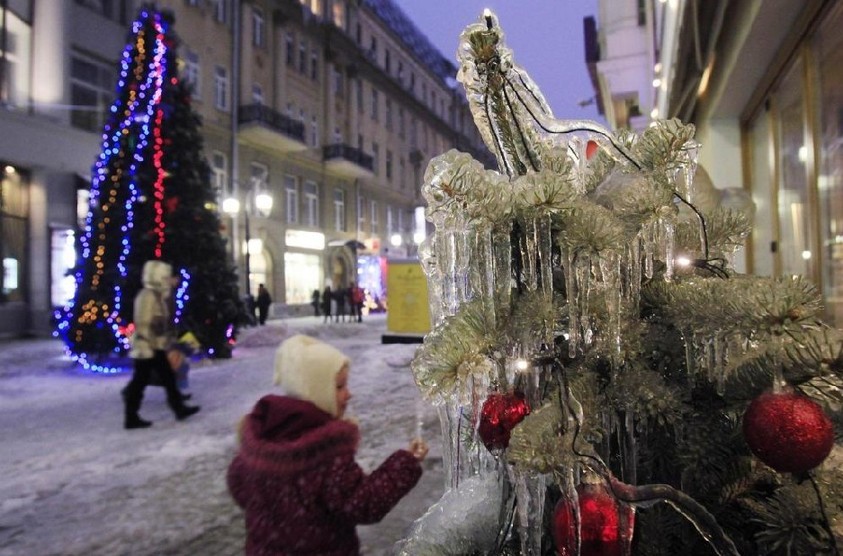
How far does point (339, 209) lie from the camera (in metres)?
31.4

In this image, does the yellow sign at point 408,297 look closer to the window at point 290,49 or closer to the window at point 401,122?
the window at point 290,49

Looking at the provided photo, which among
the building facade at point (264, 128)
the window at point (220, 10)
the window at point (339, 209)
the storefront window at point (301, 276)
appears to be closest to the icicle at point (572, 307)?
the building facade at point (264, 128)

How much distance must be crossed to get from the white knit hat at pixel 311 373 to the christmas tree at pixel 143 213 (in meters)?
8.08

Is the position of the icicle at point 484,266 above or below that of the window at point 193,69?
below

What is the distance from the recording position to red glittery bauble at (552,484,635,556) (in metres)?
0.87

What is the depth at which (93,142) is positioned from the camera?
1625 centimetres

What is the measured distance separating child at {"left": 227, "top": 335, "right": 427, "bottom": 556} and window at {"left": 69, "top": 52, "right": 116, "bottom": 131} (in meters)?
16.7

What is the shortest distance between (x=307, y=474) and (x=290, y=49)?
93.5 ft

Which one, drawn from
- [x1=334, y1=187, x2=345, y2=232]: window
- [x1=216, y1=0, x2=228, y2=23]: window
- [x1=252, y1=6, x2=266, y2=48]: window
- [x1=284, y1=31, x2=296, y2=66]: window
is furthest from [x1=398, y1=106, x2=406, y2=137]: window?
[x1=216, y1=0, x2=228, y2=23]: window

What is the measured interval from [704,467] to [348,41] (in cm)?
3326

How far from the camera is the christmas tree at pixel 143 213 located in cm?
915

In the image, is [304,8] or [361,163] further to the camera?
[361,163]

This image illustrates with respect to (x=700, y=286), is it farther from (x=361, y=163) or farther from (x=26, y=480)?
(x=361, y=163)

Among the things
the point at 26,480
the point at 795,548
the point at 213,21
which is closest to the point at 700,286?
the point at 795,548
